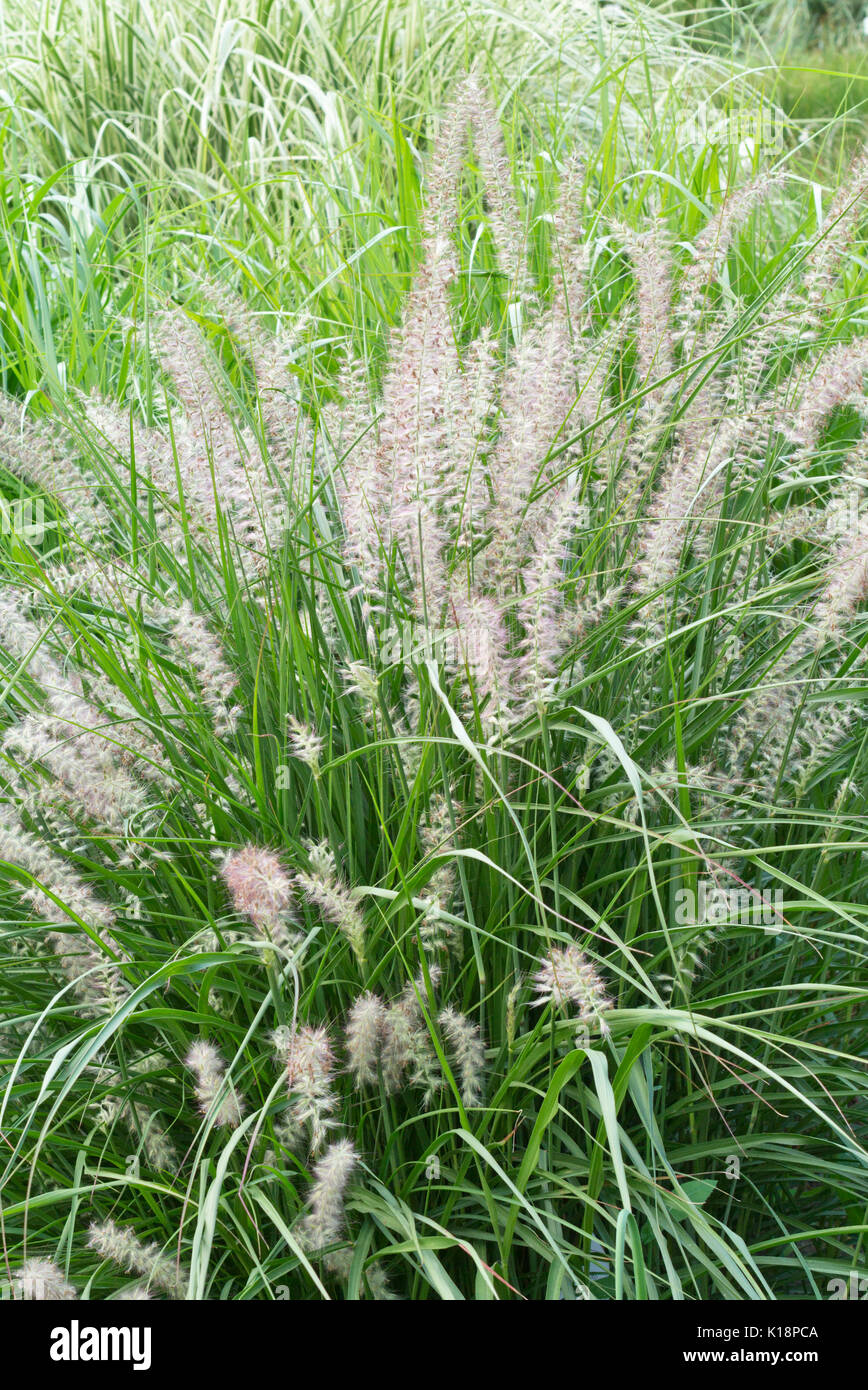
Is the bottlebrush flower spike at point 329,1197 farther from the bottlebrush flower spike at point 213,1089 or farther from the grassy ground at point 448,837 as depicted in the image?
the bottlebrush flower spike at point 213,1089

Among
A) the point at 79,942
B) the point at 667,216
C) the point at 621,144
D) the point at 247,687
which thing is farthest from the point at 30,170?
the point at 79,942

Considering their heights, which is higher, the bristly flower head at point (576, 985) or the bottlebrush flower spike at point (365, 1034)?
the bristly flower head at point (576, 985)

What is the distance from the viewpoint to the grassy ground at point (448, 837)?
1401 mm

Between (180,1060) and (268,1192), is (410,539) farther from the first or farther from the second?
(268,1192)

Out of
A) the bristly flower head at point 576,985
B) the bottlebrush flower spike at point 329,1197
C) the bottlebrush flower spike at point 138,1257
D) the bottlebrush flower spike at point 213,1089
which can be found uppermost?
the bristly flower head at point 576,985

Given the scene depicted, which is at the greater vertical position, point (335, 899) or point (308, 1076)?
point (335, 899)

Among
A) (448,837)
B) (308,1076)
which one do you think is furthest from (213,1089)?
(448,837)

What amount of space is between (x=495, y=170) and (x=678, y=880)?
46.5 inches

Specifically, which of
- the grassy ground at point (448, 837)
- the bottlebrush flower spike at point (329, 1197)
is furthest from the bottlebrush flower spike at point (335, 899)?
the bottlebrush flower spike at point (329, 1197)

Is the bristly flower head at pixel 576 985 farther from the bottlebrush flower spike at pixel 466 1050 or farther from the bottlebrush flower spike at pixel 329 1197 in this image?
the bottlebrush flower spike at pixel 329 1197

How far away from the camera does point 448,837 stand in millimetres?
1383

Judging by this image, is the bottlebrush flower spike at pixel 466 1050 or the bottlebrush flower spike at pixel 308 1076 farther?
the bottlebrush flower spike at pixel 466 1050

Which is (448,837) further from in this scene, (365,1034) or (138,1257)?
(138,1257)

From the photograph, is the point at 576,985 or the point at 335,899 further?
the point at 335,899
